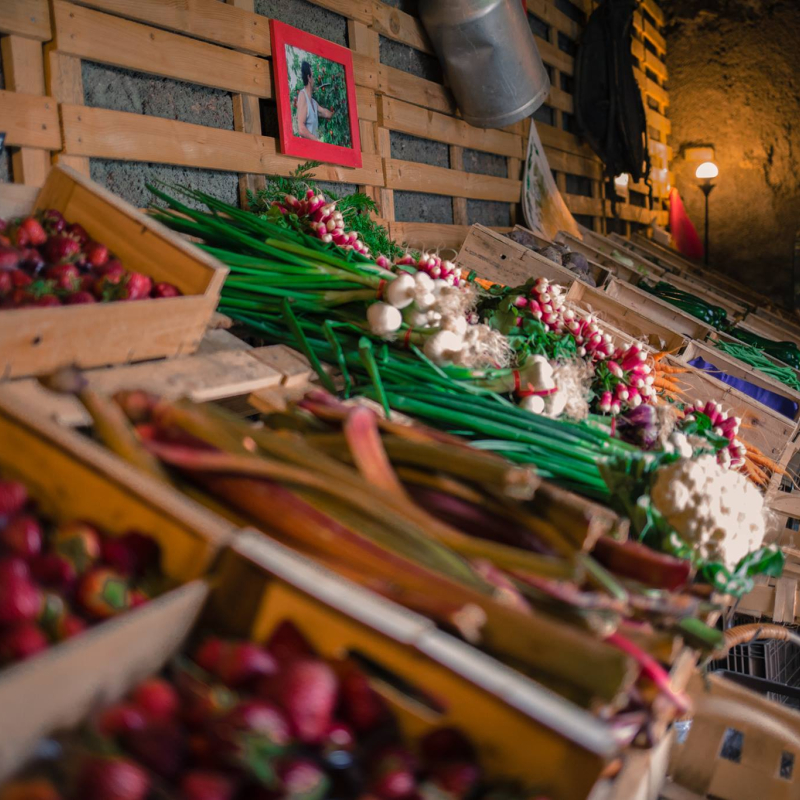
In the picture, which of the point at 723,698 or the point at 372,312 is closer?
the point at 723,698

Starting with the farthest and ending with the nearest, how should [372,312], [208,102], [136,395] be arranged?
[208,102] → [372,312] → [136,395]

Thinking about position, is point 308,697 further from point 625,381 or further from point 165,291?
point 625,381

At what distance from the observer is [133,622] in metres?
0.71

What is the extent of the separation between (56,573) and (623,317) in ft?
9.93

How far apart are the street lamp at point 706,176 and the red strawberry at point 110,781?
9.03m

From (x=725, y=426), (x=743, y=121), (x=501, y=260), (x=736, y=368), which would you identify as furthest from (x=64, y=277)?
(x=743, y=121)

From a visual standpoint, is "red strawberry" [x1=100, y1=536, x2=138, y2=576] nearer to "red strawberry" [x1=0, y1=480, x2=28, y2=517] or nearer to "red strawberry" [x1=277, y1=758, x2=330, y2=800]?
"red strawberry" [x1=0, y1=480, x2=28, y2=517]

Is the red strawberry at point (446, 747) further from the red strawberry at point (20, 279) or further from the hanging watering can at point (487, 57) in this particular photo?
the hanging watering can at point (487, 57)

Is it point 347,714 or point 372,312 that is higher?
point 372,312

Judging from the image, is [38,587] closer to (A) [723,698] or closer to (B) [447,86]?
(A) [723,698]

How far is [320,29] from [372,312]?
211cm

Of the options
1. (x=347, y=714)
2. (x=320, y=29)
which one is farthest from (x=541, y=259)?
(x=347, y=714)

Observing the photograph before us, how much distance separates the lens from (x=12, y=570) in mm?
731

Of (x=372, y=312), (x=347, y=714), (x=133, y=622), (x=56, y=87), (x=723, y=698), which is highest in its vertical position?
(x=56, y=87)
